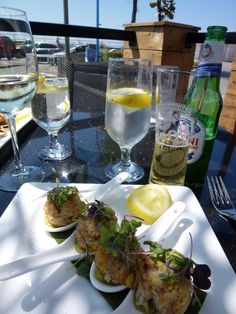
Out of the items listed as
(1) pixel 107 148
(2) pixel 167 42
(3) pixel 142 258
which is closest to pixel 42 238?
(3) pixel 142 258

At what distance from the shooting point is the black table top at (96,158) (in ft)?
1.78

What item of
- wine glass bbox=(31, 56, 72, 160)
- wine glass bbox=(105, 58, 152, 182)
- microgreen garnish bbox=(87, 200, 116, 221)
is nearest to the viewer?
microgreen garnish bbox=(87, 200, 116, 221)

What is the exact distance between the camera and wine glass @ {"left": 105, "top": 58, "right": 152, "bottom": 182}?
0.64 metres

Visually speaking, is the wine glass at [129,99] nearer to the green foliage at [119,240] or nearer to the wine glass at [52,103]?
the wine glass at [52,103]

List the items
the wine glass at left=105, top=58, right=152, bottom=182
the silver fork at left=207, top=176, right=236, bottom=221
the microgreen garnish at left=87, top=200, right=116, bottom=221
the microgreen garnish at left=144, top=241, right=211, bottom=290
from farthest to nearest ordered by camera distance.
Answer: the wine glass at left=105, top=58, right=152, bottom=182, the silver fork at left=207, top=176, right=236, bottom=221, the microgreen garnish at left=87, top=200, right=116, bottom=221, the microgreen garnish at left=144, top=241, right=211, bottom=290

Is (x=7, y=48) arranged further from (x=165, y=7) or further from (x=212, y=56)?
(x=165, y=7)

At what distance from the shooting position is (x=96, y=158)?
80 centimetres

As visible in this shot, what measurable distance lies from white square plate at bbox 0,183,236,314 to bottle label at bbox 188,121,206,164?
13cm

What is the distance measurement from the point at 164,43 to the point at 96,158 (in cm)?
124

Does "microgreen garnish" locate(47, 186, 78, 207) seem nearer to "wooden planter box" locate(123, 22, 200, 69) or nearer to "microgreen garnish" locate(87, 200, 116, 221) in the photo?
"microgreen garnish" locate(87, 200, 116, 221)

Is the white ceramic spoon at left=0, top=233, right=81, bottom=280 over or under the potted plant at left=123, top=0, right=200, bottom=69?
under

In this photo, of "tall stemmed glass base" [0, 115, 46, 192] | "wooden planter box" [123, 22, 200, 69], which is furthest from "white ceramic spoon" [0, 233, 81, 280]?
"wooden planter box" [123, 22, 200, 69]

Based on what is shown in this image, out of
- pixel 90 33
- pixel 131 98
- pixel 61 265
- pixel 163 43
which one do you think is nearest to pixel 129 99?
pixel 131 98

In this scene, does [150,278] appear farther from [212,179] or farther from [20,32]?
[20,32]
